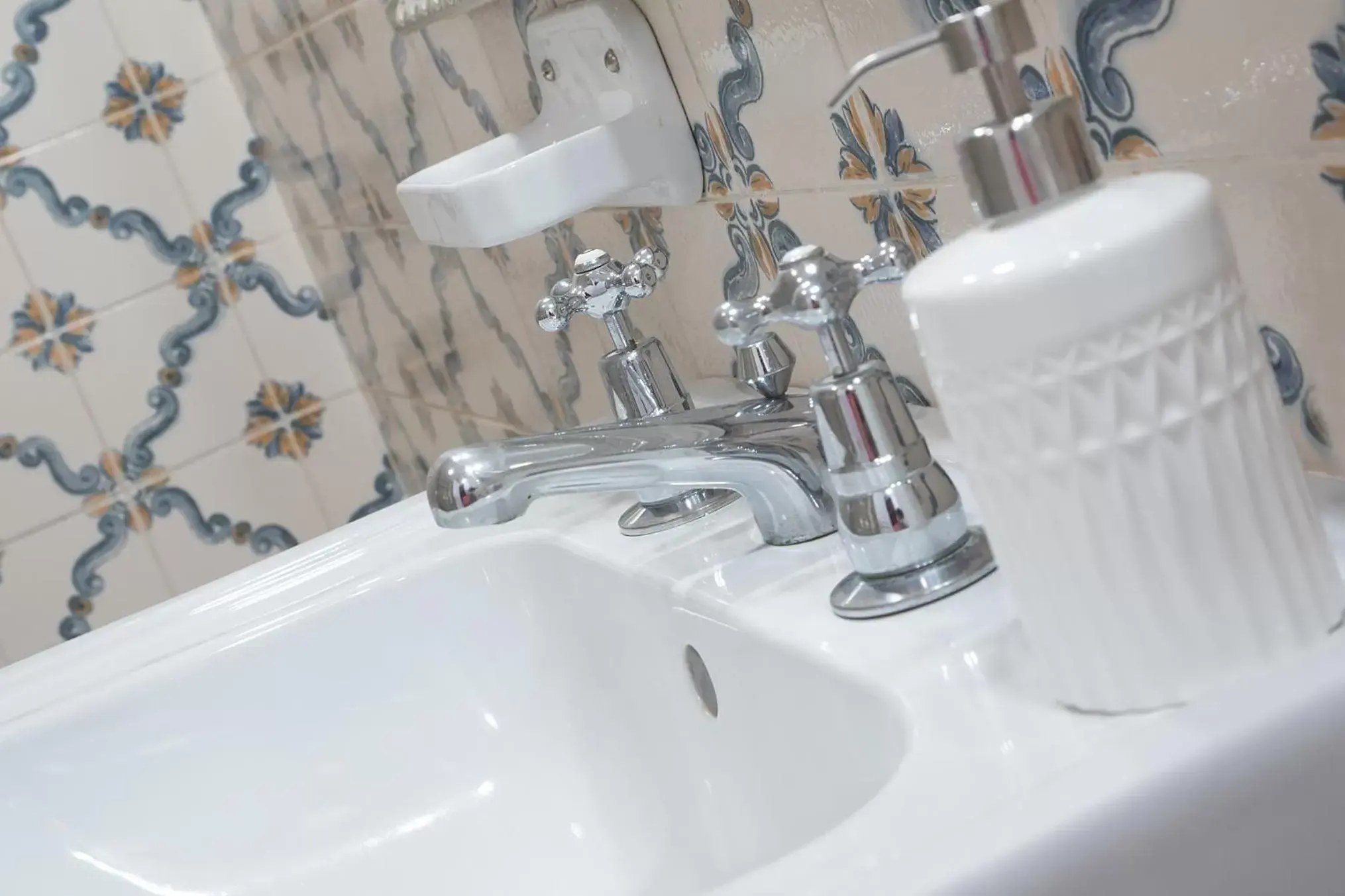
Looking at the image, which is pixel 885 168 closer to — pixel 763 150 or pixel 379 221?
pixel 763 150

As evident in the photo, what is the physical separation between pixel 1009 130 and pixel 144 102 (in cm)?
128

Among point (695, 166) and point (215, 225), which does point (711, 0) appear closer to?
point (695, 166)

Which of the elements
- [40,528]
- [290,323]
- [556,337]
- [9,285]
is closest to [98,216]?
[9,285]

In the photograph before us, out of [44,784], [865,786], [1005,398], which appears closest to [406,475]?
[44,784]

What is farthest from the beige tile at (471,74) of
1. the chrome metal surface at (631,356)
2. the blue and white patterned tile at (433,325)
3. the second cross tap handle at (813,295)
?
the second cross tap handle at (813,295)

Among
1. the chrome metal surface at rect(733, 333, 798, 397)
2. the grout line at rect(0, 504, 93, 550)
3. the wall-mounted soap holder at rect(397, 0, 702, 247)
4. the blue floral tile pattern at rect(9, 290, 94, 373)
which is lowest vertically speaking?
the grout line at rect(0, 504, 93, 550)

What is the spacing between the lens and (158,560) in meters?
1.50

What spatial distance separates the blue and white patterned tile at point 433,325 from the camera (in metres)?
1.07

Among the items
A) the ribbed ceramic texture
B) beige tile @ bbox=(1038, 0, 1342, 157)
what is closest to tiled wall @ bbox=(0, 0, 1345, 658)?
beige tile @ bbox=(1038, 0, 1342, 157)

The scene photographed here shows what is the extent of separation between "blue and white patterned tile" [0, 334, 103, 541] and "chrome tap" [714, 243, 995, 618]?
1.15 m

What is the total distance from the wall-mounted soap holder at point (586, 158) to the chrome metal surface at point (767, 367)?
0.46 feet

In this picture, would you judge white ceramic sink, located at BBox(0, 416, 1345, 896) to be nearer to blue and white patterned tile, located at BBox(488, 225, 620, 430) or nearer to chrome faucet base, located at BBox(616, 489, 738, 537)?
chrome faucet base, located at BBox(616, 489, 738, 537)

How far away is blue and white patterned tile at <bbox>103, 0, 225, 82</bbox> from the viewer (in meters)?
1.42

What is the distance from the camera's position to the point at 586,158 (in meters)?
0.69
